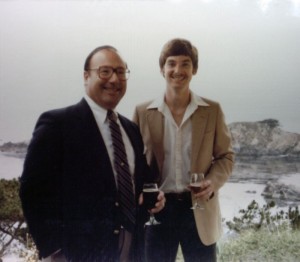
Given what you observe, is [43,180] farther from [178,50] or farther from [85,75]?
[178,50]

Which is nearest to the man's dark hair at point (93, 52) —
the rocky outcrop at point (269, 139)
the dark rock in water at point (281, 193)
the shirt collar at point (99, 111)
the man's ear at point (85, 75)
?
the man's ear at point (85, 75)

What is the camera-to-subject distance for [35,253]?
2.57 meters

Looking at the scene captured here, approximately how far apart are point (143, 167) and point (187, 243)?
1.90 feet

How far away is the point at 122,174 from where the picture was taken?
88.2 inches

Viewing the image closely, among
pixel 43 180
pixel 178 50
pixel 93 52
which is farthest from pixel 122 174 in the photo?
pixel 178 50

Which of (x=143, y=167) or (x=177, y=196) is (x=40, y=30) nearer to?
(x=143, y=167)

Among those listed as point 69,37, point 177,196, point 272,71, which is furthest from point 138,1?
point 177,196

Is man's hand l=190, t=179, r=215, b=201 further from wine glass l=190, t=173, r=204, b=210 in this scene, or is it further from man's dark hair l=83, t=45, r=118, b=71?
man's dark hair l=83, t=45, r=118, b=71

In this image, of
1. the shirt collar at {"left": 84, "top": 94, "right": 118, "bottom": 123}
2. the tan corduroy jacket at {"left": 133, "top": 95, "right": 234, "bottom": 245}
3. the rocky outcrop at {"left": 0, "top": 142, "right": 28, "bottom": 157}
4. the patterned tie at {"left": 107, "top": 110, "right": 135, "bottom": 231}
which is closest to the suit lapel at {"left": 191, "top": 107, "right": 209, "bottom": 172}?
the tan corduroy jacket at {"left": 133, "top": 95, "right": 234, "bottom": 245}

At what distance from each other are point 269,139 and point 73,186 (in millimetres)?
1275

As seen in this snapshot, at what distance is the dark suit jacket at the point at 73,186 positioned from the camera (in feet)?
6.67

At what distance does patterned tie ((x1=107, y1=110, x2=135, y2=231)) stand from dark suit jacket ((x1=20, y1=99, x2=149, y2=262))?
41mm

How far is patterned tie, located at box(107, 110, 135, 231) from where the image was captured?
7.34 feet

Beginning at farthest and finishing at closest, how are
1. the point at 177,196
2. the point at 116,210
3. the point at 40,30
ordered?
1. the point at 40,30
2. the point at 177,196
3. the point at 116,210
